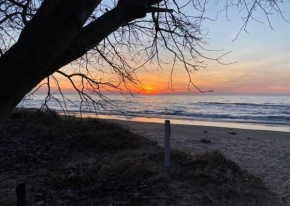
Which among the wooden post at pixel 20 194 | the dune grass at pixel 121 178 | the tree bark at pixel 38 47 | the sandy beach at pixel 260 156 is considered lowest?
the sandy beach at pixel 260 156

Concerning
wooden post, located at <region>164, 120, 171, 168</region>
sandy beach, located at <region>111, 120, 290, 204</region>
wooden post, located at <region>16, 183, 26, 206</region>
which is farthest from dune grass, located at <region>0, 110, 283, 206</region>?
sandy beach, located at <region>111, 120, 290, 204</region>

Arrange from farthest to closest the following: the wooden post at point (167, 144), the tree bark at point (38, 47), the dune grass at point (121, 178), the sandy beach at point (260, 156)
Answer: the sandy beach at point (260, 156)
the wooden post at point (167, 144)
the dune grass at point (121, 178)
the tree bark at point (38, 47)

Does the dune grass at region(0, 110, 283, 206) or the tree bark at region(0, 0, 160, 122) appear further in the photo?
the dune grass at region(0, 110, 283, 206)

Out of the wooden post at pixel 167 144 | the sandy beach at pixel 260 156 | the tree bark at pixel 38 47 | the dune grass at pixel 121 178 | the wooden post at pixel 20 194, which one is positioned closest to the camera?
the tree bark at pixel 38 47

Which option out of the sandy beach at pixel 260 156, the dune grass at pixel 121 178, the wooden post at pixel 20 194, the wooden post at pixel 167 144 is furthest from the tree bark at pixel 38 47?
the sandy beach at pixel 260 156

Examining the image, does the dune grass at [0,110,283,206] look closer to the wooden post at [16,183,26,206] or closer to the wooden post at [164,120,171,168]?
the wooden post at [164,120,171,168]

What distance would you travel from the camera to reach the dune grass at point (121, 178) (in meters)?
3.98

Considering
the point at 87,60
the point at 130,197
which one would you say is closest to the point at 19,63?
the point at 87,60

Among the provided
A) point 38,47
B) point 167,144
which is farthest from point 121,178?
point 38,47

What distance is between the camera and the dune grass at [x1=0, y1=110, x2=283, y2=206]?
3980 millimetres

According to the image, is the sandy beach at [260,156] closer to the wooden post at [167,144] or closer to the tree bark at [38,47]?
the wooden post at [167,144]

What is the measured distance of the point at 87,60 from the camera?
3840 millimetres

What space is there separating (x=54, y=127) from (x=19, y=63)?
23.6 feet

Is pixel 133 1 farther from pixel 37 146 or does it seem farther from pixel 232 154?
pixel 232 154
